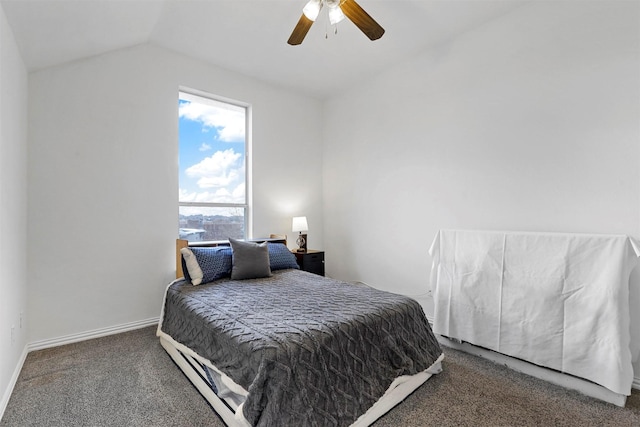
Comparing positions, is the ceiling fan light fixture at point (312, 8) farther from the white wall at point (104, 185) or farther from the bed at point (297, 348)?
the bed at point (297, 348)

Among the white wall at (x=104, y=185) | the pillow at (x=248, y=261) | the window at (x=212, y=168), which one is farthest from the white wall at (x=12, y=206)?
the pillow at (x=248, y=261)

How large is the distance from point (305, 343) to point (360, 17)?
2.10 metres

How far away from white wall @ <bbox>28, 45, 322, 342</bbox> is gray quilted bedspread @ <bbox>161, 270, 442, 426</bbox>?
844mm

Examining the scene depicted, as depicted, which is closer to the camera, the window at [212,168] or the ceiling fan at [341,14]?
the ceiling fan at [341,14]

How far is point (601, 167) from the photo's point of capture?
216 cm

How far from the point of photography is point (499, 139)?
8.75 feet

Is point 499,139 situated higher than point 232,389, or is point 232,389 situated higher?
point 499,139

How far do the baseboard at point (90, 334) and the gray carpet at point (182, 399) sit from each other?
19 centimetres

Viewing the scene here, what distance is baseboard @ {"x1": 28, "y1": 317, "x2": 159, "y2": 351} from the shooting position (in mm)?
2529

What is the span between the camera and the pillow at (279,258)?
3.14m

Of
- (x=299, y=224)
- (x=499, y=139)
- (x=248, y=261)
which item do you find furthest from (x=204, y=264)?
(x=499, y=139)

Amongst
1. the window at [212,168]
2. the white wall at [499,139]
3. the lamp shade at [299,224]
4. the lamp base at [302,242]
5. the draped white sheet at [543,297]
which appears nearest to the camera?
the draped white sheet at [543,297]

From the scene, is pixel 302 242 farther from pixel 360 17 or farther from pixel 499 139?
pixel 360 17

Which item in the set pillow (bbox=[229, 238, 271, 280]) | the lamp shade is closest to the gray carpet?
pillow (bbox=[229, 238, 271, 280])
